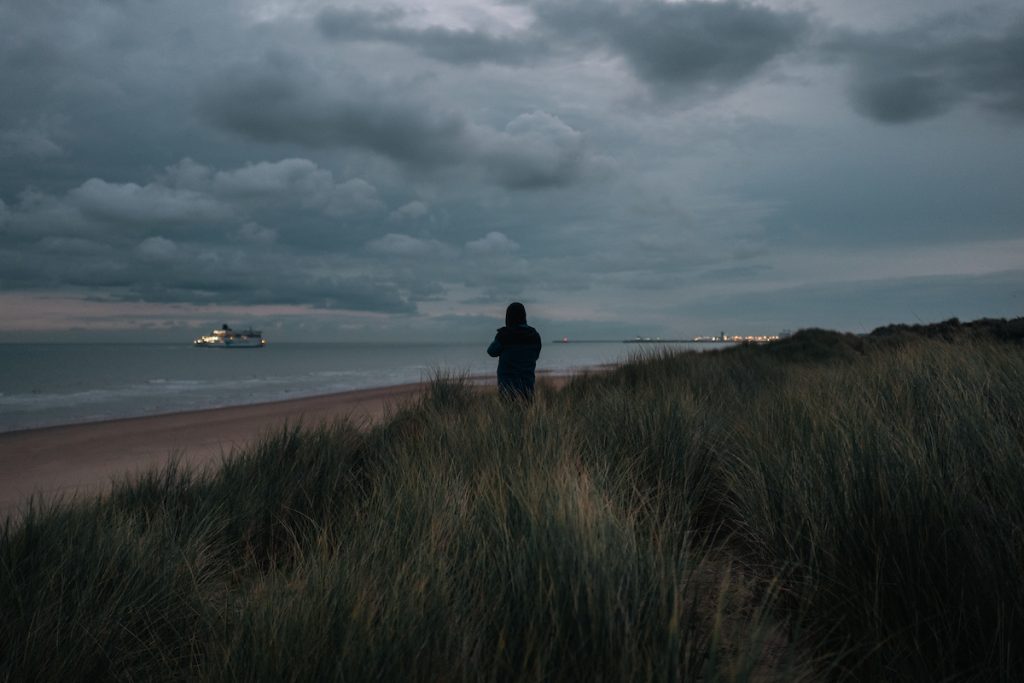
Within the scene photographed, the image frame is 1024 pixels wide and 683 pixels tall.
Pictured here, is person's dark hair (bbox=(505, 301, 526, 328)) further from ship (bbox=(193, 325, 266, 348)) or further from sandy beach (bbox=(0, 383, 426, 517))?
ship (bbox=(193, 325, 266, 348))

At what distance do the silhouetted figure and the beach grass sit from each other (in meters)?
4.26

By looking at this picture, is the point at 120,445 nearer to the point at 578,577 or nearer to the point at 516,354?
the point at 516,354

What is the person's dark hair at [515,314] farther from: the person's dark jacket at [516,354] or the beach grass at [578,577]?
the beach grass at [578,577]

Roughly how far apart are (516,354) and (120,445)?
8042 mm

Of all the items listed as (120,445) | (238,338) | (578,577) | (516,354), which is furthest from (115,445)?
(238,338)

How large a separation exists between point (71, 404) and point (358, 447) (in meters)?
18.1

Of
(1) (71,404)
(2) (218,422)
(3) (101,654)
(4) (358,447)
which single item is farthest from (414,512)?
(1) (71,404)

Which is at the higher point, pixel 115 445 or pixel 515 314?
pixel 515 314

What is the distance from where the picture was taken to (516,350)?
29.4ft

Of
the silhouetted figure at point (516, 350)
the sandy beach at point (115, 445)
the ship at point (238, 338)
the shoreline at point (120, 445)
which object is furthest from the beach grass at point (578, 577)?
the ship at point (238, 338)

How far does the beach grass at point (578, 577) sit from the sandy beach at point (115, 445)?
2.97 meters

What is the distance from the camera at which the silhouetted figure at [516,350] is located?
29.1ft

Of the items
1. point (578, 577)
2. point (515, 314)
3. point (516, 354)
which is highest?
point (515, 314)

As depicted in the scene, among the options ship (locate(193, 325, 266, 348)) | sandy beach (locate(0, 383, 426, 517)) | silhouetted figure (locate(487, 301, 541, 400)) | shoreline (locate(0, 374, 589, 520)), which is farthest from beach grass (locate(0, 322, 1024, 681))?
ship (locate(193, 325, 266, 348))
